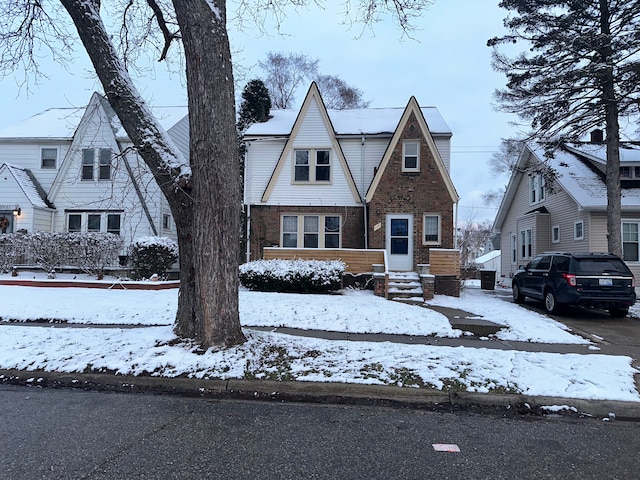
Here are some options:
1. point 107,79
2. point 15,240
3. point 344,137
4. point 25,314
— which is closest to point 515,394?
point 107,79

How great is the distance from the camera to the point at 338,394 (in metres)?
5.40

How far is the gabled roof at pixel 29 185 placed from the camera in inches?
739

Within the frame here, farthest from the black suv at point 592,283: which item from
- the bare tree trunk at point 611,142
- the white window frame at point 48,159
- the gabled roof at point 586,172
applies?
the white window frame at point 48,159

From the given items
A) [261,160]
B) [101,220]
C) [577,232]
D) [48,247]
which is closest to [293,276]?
[261,160]

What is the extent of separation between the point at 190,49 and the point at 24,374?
5255 mm

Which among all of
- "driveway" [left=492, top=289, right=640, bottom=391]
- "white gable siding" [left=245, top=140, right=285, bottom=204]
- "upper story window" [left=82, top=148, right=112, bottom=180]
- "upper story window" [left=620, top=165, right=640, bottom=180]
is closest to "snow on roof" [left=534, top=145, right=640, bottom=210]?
"upper story window" [left=620, top=165, right=640, bottom=180]

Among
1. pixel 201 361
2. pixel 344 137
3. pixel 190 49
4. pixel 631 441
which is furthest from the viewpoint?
pixel 344 137

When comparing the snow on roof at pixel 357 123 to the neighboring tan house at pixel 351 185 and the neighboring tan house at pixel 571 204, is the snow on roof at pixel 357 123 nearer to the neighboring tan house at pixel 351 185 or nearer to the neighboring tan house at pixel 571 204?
the neighboring tan house at pixel 351 185

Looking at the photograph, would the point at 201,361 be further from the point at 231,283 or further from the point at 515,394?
the point at 515,394

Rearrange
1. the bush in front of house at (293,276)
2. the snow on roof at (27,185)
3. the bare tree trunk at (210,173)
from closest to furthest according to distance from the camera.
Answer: the bare tree trunk at (210,173)
the bush in front of house at (293,276)
the snow on roof at (27,185)

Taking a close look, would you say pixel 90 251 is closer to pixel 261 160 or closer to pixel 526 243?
pixel 261 160

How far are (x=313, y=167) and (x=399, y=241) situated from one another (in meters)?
4.64

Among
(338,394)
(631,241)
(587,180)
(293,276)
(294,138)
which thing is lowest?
(338,394)

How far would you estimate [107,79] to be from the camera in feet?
21.5
